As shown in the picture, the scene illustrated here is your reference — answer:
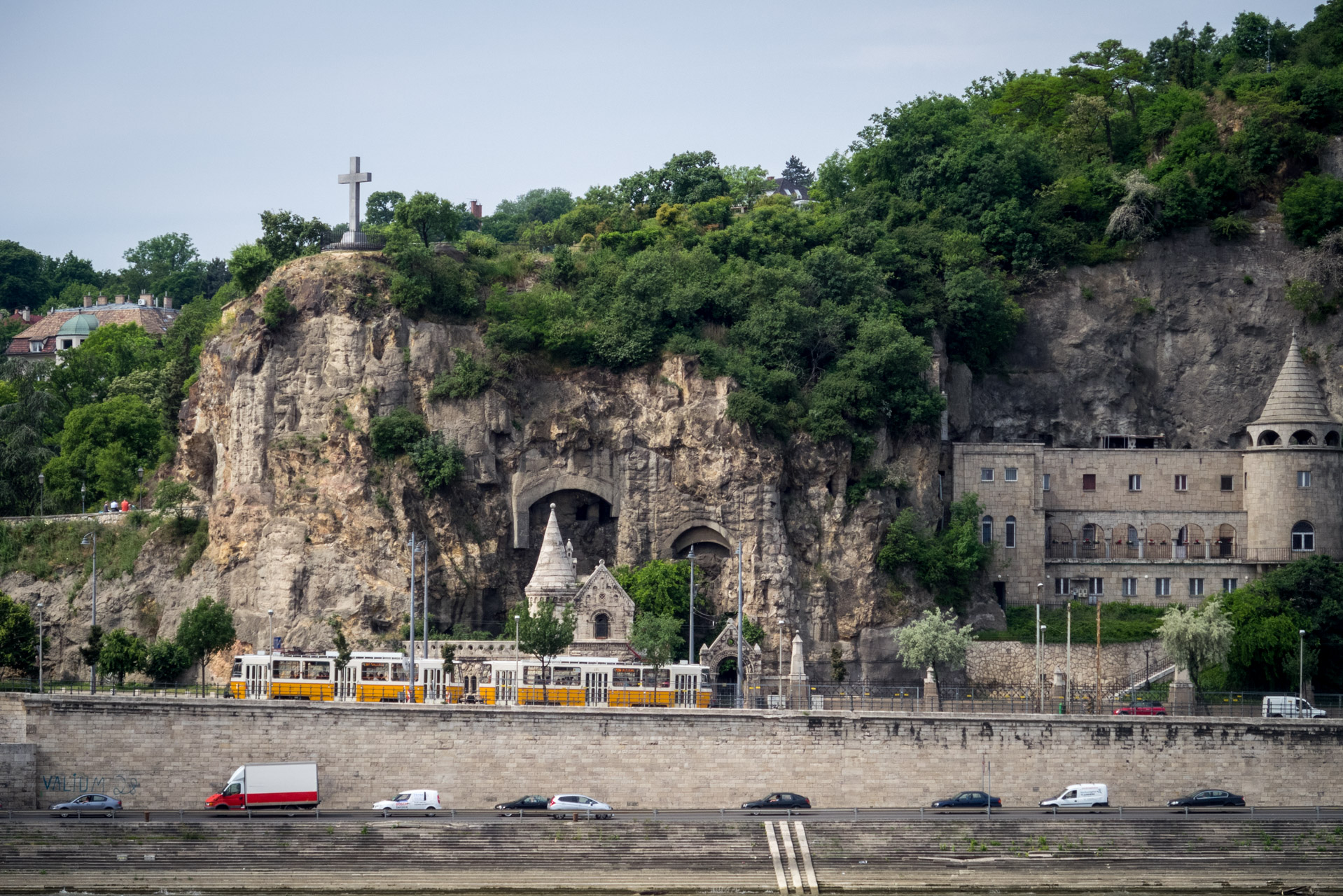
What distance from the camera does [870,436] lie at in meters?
94.2

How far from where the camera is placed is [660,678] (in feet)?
262

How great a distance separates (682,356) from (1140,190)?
2811 cm

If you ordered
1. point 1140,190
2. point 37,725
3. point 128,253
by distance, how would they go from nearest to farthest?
point 37,725 < point 1140,190 < point 128,253

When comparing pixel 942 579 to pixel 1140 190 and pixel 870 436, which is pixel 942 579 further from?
pixel 1140 190

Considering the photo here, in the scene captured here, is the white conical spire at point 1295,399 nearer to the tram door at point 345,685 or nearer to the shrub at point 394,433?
the shrub at point 394,433

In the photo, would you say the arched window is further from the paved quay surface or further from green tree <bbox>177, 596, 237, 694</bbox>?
green tree <bbox>177, 596, 237, 694</bbox>

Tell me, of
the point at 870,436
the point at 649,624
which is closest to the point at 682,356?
the point at 870,436

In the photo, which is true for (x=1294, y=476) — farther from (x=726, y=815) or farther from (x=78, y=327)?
(x=78, y=327)

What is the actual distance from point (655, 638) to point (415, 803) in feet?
51.2

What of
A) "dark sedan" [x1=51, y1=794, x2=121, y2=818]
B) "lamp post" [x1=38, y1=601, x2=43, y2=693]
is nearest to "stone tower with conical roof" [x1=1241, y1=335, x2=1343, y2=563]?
"dark sedan" [x1=51, y1=794, x2=121, y2=818]

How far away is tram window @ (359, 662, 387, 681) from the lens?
80188mm

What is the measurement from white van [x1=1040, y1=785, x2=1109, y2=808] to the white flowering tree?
15323 mm

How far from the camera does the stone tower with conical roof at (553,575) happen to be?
3489 inches

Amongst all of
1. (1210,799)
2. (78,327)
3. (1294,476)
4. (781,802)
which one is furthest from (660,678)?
(78,327)
